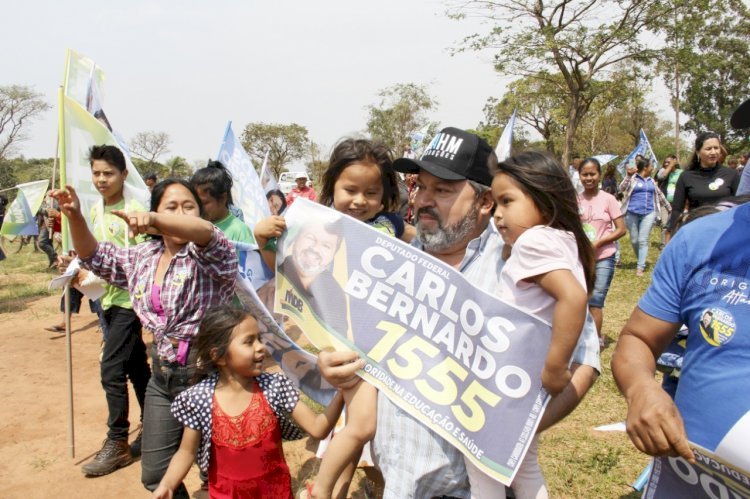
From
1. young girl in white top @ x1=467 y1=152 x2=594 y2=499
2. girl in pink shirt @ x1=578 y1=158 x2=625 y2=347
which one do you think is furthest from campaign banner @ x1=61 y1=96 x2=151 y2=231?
girl in pink shirt @ x1=578 y1=158 x2=625 y2=347

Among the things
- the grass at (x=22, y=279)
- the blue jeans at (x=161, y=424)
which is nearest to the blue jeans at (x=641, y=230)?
the blue jeans at (x=161, y=424)

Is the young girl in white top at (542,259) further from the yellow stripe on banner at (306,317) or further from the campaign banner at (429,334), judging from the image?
the yellow stripe on banner at (306,317)

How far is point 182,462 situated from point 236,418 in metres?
0.30

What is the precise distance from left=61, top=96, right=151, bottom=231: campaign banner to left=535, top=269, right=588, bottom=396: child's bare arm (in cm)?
317

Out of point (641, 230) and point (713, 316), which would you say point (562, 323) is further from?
point (641, 230)

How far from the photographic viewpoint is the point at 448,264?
70.8 inches

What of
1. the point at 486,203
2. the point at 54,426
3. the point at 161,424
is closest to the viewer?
the point at 486,203

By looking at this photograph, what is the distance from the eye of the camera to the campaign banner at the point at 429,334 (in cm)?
150

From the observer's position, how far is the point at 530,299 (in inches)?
62.0

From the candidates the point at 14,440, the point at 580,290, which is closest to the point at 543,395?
the point at 580,290

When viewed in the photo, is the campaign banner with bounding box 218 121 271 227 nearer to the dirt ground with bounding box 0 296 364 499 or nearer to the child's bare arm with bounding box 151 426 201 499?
the dirt ground with bounding box 0 296 364 499

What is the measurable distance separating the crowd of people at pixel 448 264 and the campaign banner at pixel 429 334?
0.04 meters

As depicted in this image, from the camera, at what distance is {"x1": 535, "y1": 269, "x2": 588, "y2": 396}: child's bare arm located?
1.42 meters

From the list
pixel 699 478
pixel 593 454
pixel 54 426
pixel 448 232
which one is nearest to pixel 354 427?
pixel 448 232
